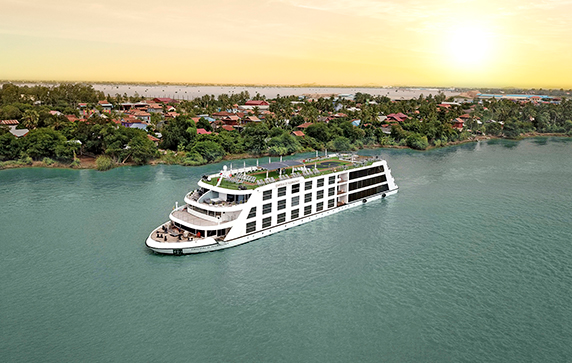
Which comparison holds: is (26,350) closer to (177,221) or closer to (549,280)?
(177,221)

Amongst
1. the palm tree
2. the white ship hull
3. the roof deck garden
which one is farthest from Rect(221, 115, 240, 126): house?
the white ship hull

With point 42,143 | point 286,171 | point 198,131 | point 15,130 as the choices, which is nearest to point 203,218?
point 286,171

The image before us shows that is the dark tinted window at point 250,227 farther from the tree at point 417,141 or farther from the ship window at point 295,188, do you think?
the tree at point 417,141

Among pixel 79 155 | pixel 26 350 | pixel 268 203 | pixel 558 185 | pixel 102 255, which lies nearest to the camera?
pixel 26 350

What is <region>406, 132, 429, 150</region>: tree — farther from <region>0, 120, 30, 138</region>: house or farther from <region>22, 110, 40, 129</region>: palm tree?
<region>22, 110, 40, 129</region>: palm tree

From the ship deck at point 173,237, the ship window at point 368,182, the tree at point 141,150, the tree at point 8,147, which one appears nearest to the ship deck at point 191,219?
the ship deck at point 173,237

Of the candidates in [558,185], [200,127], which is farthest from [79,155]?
[558,185]

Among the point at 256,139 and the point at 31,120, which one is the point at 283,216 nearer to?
the point at 256,139
